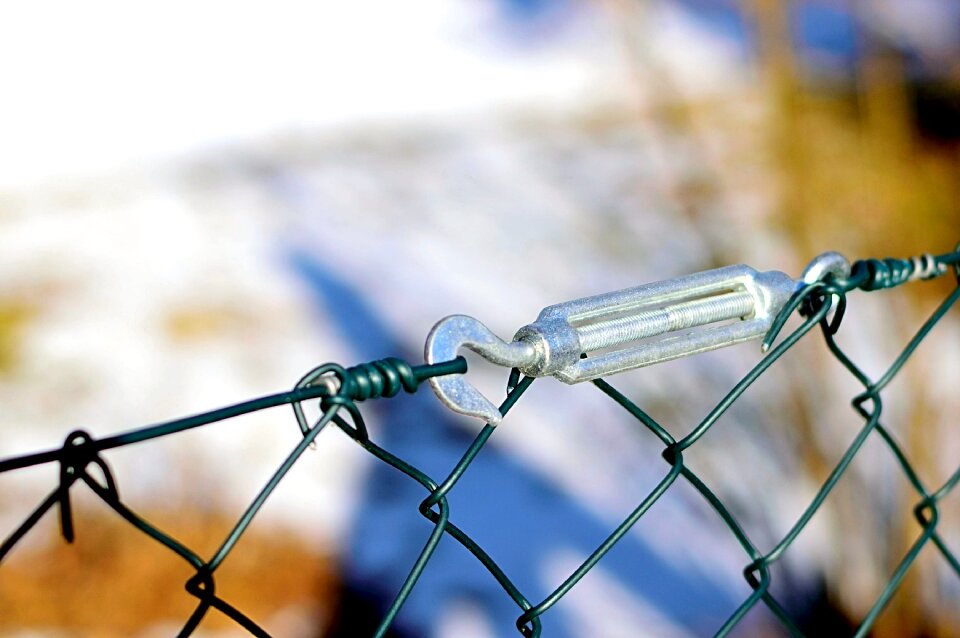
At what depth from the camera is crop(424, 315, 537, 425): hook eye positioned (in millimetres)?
678

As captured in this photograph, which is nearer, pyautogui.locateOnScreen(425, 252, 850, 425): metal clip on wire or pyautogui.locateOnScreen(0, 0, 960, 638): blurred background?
pyautogui.locateOnScreen(425, 252, 850, 425): metal clip on wire

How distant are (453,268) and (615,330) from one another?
2.62 meters

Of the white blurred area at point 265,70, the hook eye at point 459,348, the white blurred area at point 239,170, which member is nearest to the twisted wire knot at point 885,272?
the hook eye at point 459,348

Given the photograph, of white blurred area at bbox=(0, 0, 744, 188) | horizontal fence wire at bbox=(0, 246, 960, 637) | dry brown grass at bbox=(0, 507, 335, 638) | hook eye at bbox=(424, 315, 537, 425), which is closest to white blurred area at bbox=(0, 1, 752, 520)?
white blurred area at bbox=(0, 0, 744, 188)

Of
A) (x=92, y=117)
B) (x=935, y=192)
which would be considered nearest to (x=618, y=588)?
(x=935, y=192)

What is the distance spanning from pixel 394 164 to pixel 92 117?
49.2 inches

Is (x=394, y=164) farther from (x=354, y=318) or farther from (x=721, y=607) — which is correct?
(x=721, y=607)

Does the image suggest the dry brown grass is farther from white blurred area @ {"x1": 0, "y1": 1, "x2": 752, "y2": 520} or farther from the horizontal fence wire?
the horizontal fence wire

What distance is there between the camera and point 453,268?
334 cm

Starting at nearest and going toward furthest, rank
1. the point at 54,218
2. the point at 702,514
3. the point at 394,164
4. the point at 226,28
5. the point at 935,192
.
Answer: the point at 702,514 < the point at 935,192 < the point at 54,218 < the point at 394,164 < the point at 226,28

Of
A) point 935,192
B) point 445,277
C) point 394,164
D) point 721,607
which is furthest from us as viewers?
point 394,164

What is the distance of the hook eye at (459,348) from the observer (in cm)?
68

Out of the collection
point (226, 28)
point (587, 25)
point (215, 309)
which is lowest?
point (215, 309)

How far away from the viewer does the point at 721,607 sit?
6.68 ft
